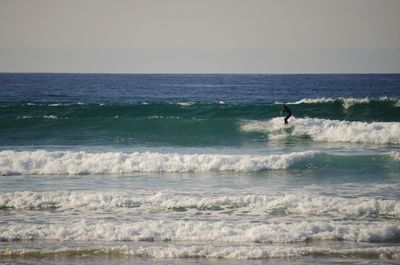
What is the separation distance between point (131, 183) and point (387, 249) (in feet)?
27.0

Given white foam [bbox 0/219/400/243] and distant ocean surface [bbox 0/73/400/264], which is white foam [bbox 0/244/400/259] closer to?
distant ocean surface [bbox 0/73/400/264]

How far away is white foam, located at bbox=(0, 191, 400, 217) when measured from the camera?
1207 cm

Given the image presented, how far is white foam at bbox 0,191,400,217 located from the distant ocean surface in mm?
28

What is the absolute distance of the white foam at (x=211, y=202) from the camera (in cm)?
1207

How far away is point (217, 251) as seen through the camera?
9.48 metres

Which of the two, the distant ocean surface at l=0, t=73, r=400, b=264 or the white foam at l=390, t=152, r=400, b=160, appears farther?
the white foam at l=390, t=152, r=400, b=160

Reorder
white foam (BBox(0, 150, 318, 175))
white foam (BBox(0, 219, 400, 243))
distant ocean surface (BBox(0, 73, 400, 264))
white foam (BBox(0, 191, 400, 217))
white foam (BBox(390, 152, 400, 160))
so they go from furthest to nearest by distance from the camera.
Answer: white foam (BBox(390, 152, 400, 160)), white foam (BBox(0, 150, 318, 175)), white foam (BBox(0, 191, 400, 217)), white foam (BBox(0, 219, 400, 243)), distant ocean surface (BBox(0, 73, 400, 264))

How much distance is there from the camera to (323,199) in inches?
496

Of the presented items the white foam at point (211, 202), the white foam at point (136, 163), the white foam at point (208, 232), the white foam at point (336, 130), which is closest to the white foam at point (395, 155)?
the white foam at point (136, 163)

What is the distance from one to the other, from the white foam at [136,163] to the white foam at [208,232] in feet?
21.2

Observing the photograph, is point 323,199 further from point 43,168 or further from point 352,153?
point 43,168

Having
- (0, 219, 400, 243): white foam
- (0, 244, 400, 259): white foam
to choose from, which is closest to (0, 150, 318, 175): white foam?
(0, 219, 400, 243): white foam

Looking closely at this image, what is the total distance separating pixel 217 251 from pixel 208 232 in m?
1.07

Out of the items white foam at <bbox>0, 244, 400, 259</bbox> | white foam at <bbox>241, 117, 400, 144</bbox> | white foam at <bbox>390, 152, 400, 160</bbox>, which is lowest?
white foam at <bbox>0, 244, 400, 259</bbox>
